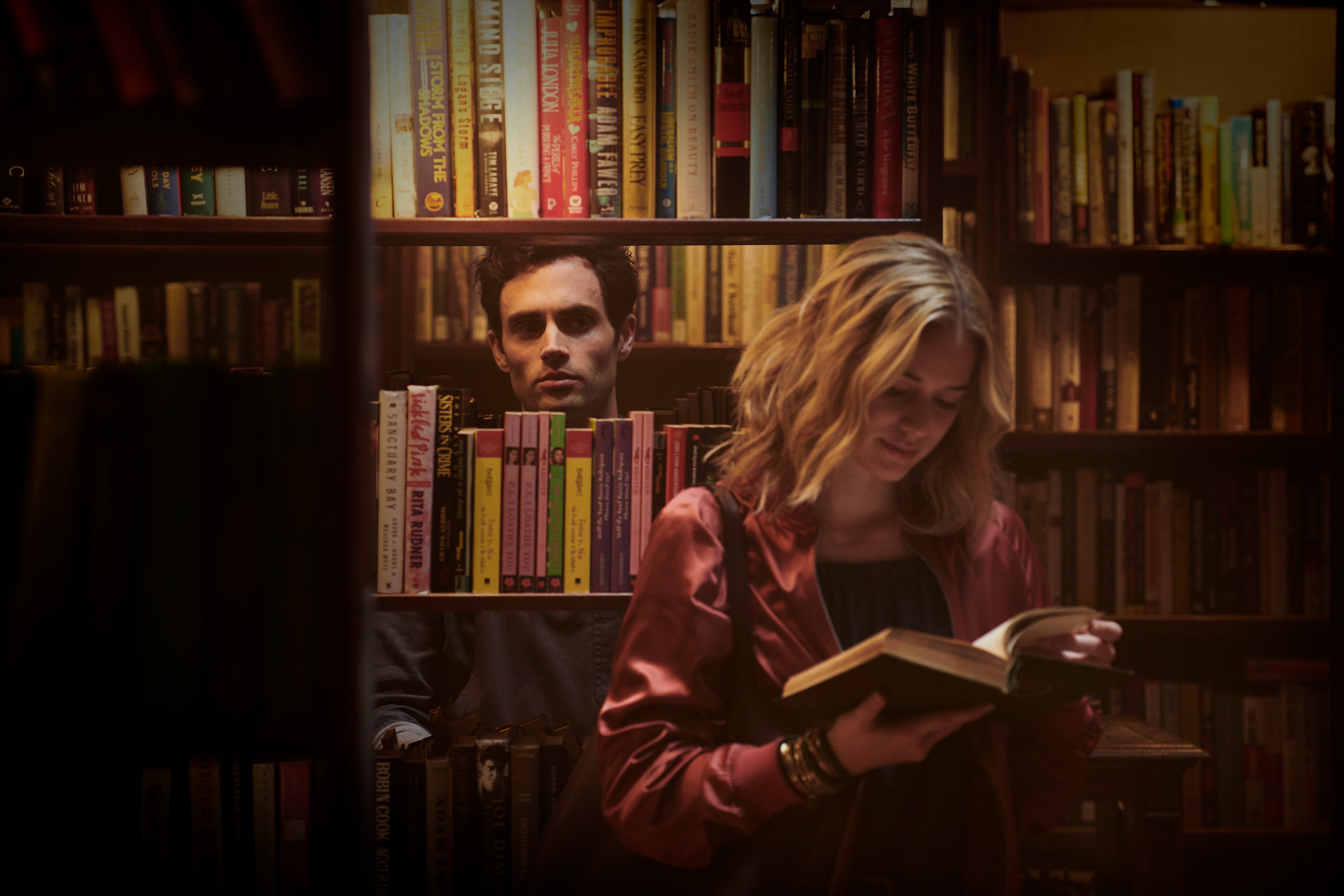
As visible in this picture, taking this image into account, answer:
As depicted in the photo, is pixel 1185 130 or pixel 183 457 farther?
pixel 1185 130

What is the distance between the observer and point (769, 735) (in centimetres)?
100

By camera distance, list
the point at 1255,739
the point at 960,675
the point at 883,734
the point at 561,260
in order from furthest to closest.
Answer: the point at 1255,739, the point at 561,260, the point at 883,734, the point at 960,675

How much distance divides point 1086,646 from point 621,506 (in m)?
0.61

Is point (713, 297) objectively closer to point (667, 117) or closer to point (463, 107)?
point (667, 117)

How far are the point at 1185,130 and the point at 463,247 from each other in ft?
4.79

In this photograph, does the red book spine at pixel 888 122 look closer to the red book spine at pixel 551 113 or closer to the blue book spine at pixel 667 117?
the blue book spine at pixel 667 117

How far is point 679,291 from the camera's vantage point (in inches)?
62.7

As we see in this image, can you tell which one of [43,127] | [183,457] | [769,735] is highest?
[43,127]

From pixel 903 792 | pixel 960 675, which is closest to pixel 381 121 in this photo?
pixel 960 675

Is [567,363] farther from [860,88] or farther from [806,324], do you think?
[860,88]

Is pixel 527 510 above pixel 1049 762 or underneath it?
above

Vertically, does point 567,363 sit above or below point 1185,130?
below

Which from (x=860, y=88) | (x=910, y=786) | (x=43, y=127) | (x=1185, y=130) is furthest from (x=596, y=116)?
(x=1185, y=130)

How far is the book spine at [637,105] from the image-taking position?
112cm
